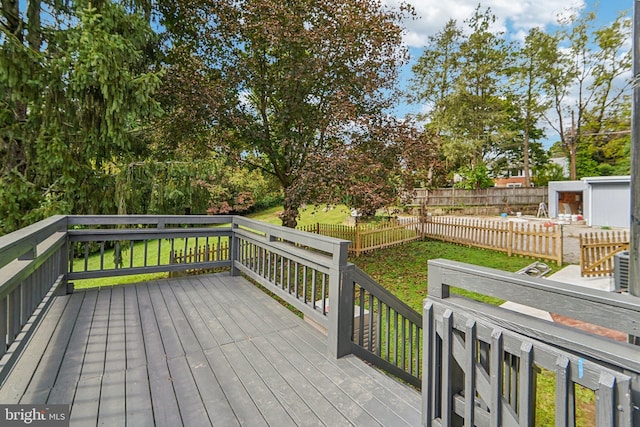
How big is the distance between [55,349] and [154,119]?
17.6 feet

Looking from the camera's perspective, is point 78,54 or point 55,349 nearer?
point 55,349

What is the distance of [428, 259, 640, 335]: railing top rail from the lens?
1.04 m

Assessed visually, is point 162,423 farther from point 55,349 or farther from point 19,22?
point 19,22

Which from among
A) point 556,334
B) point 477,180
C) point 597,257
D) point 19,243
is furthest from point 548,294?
point 477,180

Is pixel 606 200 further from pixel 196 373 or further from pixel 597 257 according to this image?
pixel 196 373

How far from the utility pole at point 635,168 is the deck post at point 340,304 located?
162 cm

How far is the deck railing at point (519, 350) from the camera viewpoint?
3.23 feet

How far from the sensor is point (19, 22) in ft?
16.7

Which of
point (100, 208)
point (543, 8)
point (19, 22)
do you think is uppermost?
point (543, 8)

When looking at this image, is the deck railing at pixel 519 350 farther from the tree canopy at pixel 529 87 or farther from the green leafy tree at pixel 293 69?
the tree canopy at pixel 529 87

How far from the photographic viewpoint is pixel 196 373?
2.22 meters

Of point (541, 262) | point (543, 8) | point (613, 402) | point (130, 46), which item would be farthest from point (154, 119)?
point (543, 8)

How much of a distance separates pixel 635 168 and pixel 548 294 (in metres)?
1.02

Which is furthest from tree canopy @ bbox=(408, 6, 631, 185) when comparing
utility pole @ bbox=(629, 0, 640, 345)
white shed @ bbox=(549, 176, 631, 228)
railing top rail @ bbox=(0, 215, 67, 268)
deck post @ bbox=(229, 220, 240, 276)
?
railing top rail @ bbox=(0, 215, 67, 268)
